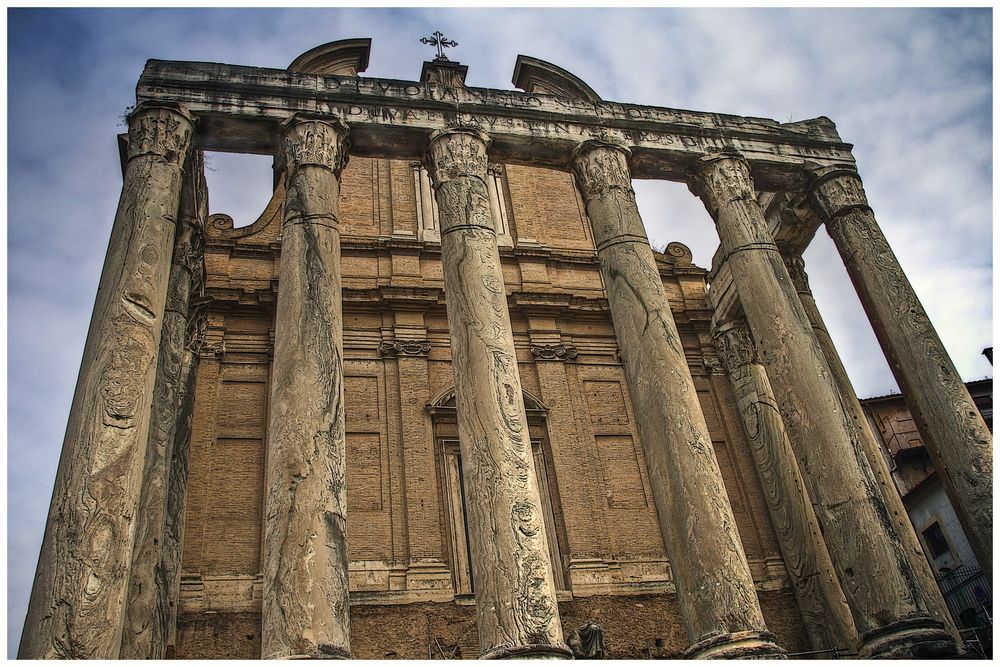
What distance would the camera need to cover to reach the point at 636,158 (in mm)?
14781

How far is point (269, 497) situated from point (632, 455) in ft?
29.0

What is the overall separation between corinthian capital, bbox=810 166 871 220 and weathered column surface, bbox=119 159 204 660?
11.2 metres

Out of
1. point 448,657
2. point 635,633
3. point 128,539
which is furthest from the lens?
point 635,633

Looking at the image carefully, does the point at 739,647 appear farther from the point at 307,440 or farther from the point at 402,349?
the point at 402,349

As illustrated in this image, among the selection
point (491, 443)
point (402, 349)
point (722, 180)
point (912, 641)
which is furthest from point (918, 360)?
point (402, 349)

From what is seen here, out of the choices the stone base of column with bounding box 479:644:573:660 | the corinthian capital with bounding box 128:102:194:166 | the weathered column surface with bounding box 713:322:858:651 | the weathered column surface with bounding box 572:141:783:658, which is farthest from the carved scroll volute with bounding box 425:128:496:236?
the weathered column surface with bounding box 713:322:858:651

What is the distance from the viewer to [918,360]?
42.4 feet

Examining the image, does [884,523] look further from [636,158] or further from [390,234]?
[390,234]

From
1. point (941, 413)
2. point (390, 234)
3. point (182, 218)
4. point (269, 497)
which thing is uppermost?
point (390, 234)

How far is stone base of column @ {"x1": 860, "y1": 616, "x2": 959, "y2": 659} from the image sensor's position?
9609mm

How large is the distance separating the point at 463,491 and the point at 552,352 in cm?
381

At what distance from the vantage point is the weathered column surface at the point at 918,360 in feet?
38.7

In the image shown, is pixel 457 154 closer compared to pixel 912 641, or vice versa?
pixel 912 641

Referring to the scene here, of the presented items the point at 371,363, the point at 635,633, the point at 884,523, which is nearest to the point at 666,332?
the point at 884,523
